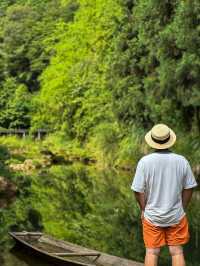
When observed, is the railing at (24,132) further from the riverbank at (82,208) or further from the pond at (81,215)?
the pond at (81,215)

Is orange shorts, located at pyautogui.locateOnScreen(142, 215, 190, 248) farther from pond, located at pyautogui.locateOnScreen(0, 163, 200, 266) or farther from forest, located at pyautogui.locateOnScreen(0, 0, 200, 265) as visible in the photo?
forest, located at pyautogui.locateOnScreen(0, 0, 200, 265)

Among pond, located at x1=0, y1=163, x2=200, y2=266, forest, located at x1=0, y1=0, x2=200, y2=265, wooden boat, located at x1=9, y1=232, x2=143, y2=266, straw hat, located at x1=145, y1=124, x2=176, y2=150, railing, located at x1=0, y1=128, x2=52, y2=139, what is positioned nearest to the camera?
straw hat, located at x1=145, y1=124, x2=176, y2=150

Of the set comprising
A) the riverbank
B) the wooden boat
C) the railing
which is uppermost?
the railing

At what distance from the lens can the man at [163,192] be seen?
6.74m

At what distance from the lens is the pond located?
1392 centimetres

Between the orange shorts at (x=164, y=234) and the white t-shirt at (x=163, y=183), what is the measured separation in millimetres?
71

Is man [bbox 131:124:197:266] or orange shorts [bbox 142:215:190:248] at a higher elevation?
man [bbox 131:124:197:266]

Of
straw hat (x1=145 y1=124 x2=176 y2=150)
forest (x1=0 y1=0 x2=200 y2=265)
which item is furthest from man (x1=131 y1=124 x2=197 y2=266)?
forest (x1=0 y1=0 x2=200 y2=265)

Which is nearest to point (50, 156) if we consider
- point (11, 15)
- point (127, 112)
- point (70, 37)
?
point (70, 37)

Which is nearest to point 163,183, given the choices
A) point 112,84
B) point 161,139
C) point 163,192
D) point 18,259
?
point 163,192

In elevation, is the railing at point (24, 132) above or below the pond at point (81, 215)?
above

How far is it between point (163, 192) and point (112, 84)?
26.5m

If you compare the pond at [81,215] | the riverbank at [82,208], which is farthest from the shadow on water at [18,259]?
the riverbank at [82,208]

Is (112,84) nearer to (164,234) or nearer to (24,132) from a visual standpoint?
(24,132)
